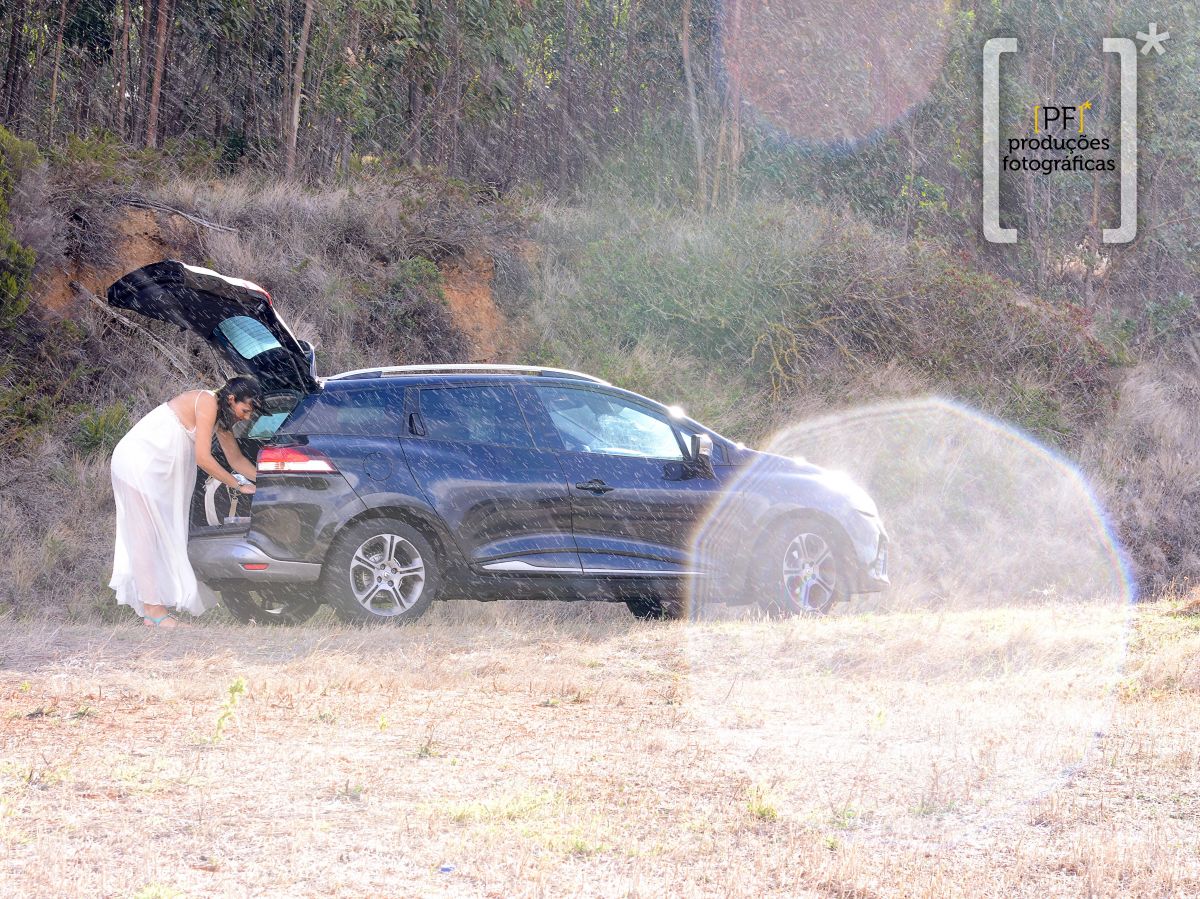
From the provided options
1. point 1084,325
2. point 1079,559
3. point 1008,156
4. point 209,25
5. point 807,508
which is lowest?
point 1079,559

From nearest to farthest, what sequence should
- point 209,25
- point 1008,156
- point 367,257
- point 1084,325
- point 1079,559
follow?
1. point 1079,559
2. point 367,257
3. point 1084,325
4. point 209,25
5. point 1008,156

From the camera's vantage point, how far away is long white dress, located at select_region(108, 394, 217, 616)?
30.9 feet

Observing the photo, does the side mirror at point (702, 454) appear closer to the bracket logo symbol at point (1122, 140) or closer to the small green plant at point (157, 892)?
the small green plant at point (157, 892)

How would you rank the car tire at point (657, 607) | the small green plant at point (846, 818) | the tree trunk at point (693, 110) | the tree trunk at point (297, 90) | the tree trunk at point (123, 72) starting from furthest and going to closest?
the tree trunk at point (693, 110)
the tree trunk at point (123, 72)
the tree trunk at point (297, 90)
the car tire at point (657, 607)
the small green plant at point (846, 818)

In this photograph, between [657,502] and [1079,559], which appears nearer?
[657,502]

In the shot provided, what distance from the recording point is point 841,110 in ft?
86.1

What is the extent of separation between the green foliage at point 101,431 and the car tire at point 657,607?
588cm

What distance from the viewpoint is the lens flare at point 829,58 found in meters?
25.7

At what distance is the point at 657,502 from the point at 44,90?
2109 cm

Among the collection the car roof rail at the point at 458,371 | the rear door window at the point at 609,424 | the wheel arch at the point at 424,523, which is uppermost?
the car roof rail at the point at 458,371

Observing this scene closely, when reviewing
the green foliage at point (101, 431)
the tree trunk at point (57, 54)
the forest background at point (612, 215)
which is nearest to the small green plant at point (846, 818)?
the forest background at point (612, 215)

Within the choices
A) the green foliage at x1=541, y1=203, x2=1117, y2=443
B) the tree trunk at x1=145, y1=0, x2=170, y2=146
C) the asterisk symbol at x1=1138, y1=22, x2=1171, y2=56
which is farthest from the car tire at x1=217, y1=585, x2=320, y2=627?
the asterisk symbol at x1=1138, y1=22, x2=1171, y2=56

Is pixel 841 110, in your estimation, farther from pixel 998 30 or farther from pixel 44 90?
pixel 44 90

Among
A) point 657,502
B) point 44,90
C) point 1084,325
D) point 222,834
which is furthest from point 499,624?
point 44,90
